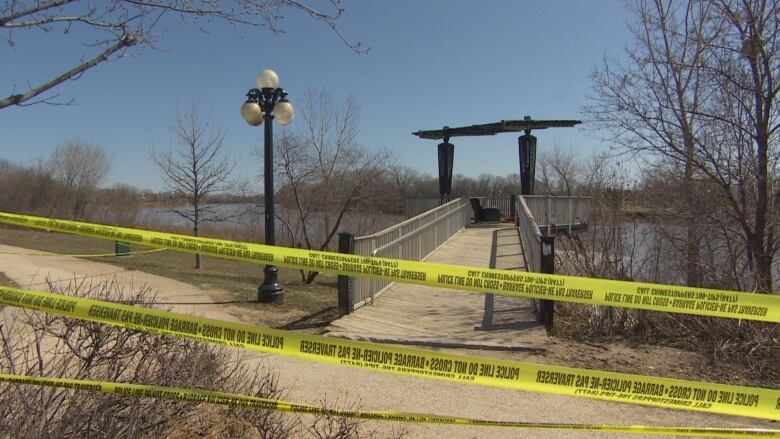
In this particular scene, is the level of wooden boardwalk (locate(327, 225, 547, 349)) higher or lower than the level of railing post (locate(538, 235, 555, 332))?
lower

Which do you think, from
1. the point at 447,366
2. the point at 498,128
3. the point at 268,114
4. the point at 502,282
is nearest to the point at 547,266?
the point at 502,282

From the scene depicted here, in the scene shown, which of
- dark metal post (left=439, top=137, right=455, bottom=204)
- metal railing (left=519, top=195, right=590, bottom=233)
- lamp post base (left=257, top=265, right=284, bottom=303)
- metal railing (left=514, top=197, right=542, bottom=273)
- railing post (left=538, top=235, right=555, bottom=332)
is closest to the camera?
railing post (left=538, top=235, right=555, bottom=332)

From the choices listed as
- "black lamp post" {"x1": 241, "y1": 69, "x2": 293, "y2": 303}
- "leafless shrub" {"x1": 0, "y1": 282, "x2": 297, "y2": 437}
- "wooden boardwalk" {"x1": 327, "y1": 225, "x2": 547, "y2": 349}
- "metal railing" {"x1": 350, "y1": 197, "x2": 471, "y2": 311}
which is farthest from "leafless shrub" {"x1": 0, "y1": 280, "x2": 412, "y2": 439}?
"black lamp post" {"x1": 241, "y1": 69, "x2": 293, "y2": 303}

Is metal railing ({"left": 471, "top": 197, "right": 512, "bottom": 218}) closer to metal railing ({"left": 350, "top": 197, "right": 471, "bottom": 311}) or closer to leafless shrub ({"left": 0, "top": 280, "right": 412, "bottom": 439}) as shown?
metal railing ({"left": 350, "top": 197, "right": 471, "bottom": 311})

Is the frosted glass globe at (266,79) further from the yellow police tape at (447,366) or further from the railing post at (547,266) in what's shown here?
the yellow police tape at (447,366)

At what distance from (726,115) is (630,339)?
179 inches

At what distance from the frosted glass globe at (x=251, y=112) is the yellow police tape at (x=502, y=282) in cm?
737

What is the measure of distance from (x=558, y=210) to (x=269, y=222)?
16.4 m

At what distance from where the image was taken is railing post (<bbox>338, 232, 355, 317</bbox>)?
22.6 feet

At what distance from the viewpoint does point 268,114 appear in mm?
9461

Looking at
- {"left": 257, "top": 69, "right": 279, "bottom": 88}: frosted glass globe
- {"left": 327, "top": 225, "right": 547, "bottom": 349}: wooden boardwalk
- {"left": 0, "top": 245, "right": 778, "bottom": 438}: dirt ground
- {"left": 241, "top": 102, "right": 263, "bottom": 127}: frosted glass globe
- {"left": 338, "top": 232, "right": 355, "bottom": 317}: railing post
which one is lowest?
{"left": 0, "top": 245, "right": 778, "bottom": 438}: dirt ground

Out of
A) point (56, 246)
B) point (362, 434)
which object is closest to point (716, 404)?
point (362, 434)

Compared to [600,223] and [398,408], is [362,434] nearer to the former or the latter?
[398,408]

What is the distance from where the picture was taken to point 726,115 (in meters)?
8.07
